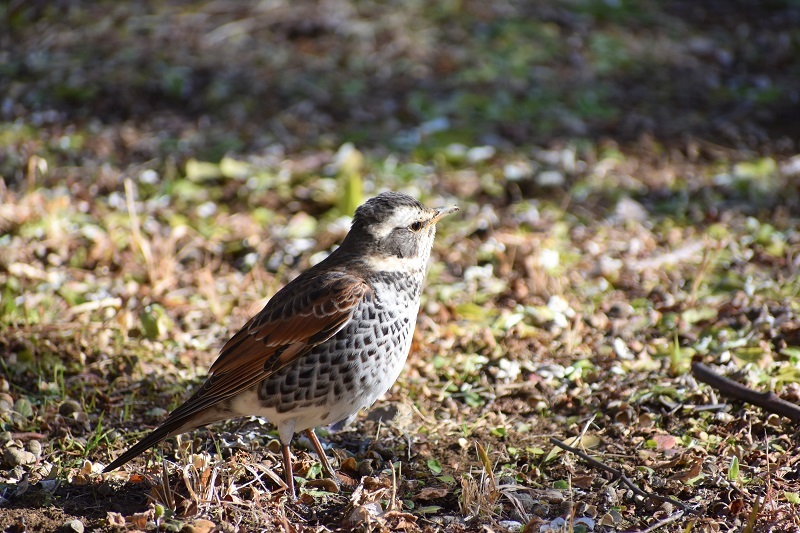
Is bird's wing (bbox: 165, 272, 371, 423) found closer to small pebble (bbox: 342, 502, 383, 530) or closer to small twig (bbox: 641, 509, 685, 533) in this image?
small pebble (bbox: 342, 502, 383, 530)

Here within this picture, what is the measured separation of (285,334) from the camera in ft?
15.3

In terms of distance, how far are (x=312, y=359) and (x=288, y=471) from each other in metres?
0.56

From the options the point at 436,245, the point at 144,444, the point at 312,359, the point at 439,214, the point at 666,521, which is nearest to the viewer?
the point at 666,521

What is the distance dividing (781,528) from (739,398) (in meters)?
0.91

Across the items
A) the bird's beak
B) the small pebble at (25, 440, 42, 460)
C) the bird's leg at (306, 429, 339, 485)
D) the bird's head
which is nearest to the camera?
the bird's leg at (306, 429, 339, 485)

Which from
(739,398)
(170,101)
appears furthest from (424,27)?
(739,398)

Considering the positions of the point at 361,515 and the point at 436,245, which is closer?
the point at 361,515

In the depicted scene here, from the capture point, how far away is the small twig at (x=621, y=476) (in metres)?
4.25

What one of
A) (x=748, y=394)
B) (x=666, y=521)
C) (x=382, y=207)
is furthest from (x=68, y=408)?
(x=748, y=394)

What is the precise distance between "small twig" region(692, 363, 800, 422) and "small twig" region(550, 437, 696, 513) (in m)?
0.79

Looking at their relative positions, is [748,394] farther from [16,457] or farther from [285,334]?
[16,457]

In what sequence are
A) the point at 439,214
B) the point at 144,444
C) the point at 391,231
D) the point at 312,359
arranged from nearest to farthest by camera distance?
1. the point at 144,444
2. the point at 312,359
3. the point at 391,231
4. the point at 439,214

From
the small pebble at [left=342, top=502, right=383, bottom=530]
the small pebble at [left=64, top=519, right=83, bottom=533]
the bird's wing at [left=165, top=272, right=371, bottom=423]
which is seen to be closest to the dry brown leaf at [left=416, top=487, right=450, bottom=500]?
the small pebble at [left=342, top=502, right=383, bottom=530]

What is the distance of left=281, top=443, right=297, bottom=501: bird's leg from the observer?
4.46 m
